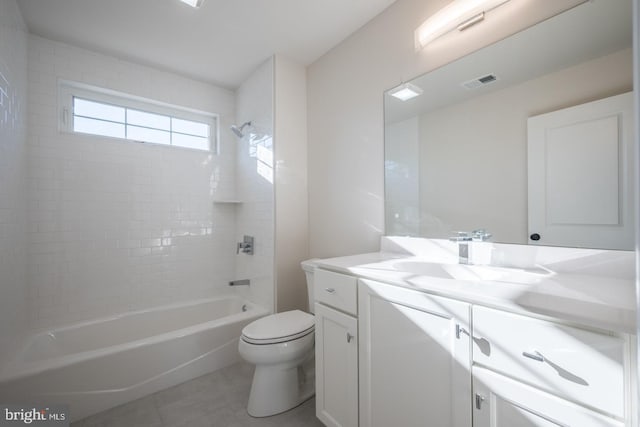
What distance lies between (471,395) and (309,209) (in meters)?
1.80

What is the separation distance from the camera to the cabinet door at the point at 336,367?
124cm

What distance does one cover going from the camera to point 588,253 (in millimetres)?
1067

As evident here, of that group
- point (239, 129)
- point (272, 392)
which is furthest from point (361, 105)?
point (272, 392)

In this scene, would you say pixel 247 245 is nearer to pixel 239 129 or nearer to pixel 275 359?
pixel 239 129

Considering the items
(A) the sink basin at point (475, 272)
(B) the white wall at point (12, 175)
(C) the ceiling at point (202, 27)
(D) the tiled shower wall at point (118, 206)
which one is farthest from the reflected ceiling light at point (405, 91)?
(B) the white wall at point (12, 175)

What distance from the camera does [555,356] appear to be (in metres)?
0.68

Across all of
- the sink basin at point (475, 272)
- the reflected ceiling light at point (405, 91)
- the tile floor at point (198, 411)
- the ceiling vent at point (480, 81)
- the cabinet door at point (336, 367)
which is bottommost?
the tile floor at point (198, 411)

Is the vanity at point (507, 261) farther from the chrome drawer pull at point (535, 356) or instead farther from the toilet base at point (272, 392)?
the toilet base at point (272, 392)

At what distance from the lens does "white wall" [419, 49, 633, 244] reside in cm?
109

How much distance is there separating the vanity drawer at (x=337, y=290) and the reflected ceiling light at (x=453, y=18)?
1391mm

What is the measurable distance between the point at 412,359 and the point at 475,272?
0.51 m

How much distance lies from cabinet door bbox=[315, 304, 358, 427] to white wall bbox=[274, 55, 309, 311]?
930 mm

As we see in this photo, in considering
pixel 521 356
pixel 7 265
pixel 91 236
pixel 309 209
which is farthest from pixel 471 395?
pixel 91 236

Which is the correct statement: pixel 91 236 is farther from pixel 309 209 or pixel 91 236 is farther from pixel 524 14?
pixel 524 14
